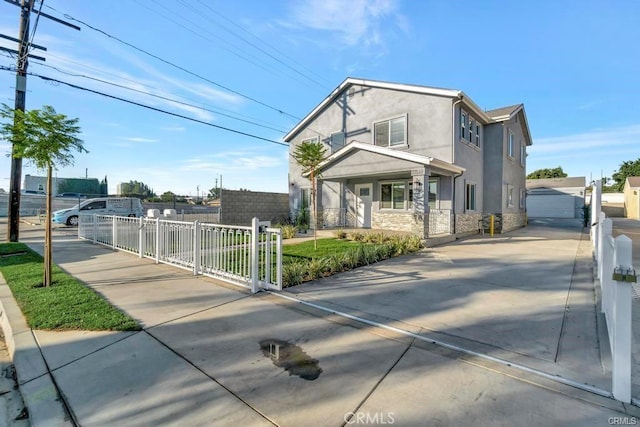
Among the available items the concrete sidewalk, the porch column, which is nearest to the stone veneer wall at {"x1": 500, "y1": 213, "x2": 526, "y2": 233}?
the porch column

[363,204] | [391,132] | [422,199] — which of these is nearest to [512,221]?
[363,204]

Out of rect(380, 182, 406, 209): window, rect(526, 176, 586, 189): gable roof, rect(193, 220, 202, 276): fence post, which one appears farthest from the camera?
rect(526, 176, 586, 189): gable roof

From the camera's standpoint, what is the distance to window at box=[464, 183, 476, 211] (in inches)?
580

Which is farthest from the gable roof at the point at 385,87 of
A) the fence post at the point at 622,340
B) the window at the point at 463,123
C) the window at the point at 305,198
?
the fence post at the point at 622,340

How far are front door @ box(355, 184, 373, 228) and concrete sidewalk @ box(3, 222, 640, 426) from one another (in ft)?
32.7

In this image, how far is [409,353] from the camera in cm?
323

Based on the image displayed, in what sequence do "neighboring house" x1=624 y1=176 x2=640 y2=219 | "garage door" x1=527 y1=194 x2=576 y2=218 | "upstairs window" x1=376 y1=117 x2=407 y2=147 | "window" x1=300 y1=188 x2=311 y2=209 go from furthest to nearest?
"garage door" x1=527 y1=194 x2=576 y2=218 < "neighboring house" x1=624 y1=176 x2=640 y2=219 < "window" x1=300 y1=188 x2=311 y2=209 < "upstairs window" x1=376 y1=117 x2=407 y2=147

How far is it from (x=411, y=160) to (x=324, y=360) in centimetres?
947

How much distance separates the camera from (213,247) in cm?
638

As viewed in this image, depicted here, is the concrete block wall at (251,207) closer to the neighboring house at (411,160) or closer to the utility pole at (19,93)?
the neighboring house at (411,160)

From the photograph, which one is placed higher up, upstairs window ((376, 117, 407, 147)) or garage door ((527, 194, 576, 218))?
upstairs window ((376, 117, 407, 147))

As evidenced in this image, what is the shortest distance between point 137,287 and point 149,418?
4.08 meters

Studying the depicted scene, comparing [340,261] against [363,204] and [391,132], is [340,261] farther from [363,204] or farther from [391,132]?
[391,132]

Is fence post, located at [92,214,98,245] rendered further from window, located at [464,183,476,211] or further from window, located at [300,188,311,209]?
window, located at [464,183,476,211]
